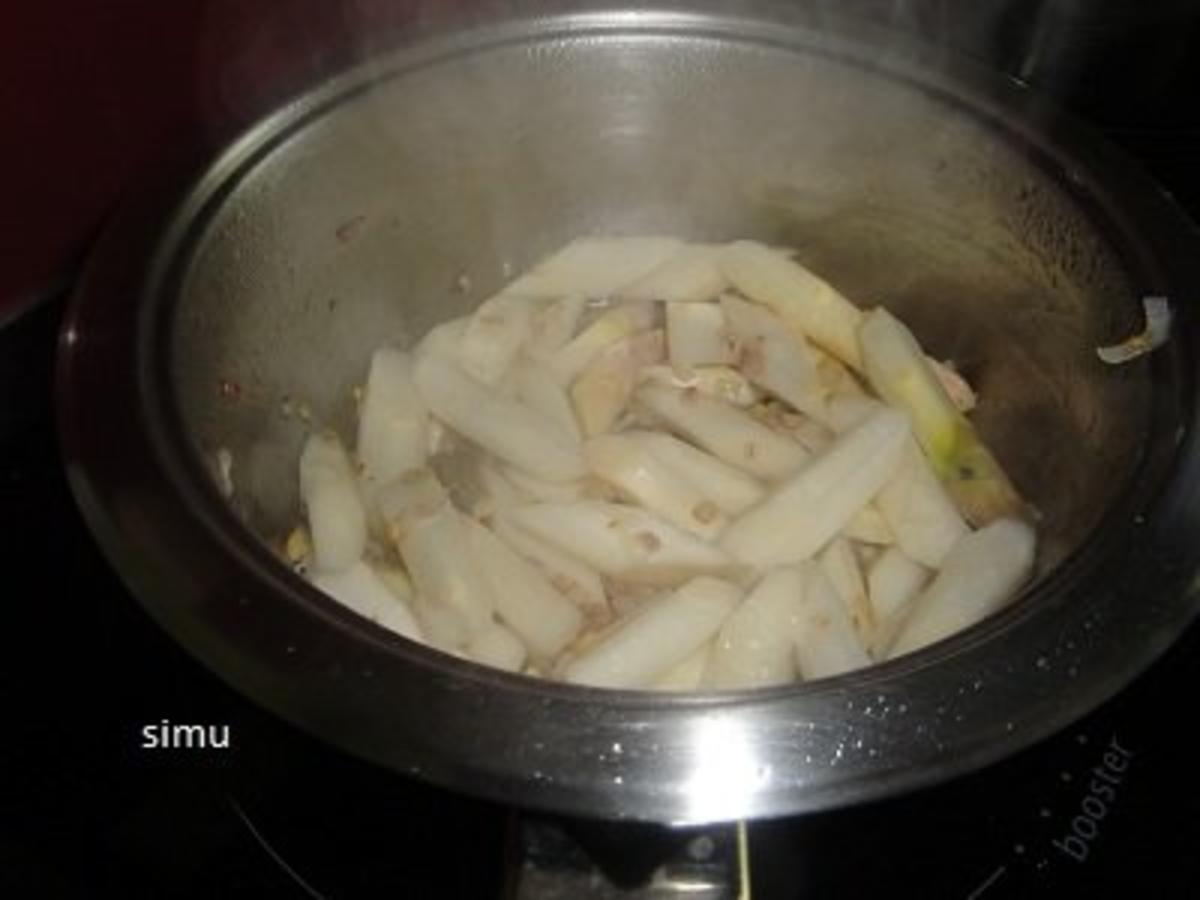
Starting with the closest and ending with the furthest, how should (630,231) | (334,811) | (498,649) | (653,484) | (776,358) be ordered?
(334,811) < (498,649) < (653,484) < (776,358) < (630,231)

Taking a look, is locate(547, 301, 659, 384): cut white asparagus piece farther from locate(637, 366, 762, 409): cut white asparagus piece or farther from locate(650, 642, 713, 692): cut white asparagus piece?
locate(650, 642, 713, 692): cut white asparagus piece

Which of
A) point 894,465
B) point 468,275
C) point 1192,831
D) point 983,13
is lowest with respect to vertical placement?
point 1192,831

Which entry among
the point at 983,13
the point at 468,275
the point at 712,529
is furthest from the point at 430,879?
the point at 983,13

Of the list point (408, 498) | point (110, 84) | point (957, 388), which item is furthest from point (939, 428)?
point (110, 84)

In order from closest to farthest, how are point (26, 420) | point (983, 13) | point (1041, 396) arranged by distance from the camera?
point (1041, 396) < point (26, 420) < point (983, 13)

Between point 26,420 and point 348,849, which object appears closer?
point 348,849

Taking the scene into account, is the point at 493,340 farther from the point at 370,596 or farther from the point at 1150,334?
the point at 1150,334

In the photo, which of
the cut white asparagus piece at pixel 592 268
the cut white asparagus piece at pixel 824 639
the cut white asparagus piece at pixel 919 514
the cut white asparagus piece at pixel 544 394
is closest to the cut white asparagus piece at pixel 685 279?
the cut white asparagus piece at pixel 592 268

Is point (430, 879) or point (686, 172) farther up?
point (686, 172)

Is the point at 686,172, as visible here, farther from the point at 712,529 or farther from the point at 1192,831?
the point at 1192,831
